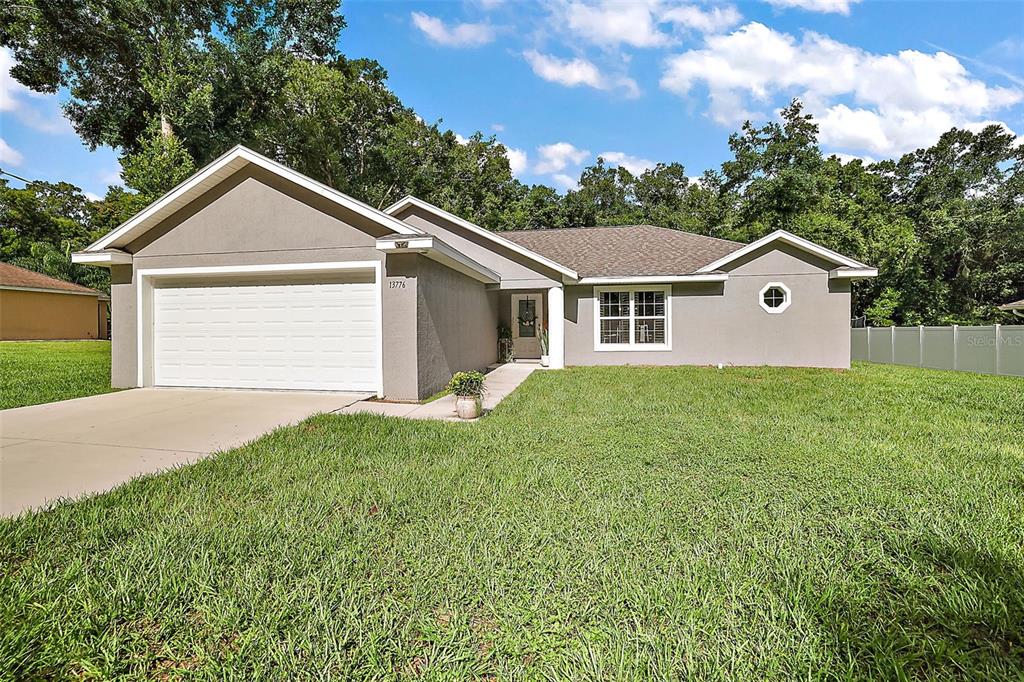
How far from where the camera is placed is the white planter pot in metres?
6.69

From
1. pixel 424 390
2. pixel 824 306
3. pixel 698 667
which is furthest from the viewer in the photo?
pixel 824 306

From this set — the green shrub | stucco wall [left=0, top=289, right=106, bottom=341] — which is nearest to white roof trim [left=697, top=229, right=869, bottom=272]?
the green shrub

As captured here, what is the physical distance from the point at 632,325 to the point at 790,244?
4.82m

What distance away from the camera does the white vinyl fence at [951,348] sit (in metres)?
11.7

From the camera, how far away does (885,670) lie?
1901mm

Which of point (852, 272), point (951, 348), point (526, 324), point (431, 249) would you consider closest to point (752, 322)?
point (852, 272)

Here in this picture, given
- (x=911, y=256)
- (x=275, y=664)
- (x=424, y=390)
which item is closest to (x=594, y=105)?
(x=424, y=390)

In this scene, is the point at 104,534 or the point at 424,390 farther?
the point at 424,390

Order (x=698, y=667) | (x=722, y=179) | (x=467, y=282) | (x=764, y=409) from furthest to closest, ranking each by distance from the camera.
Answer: (x=722, y=179) < (x=467, y=282) < (x=764, y=409) < (x=698, y=667)

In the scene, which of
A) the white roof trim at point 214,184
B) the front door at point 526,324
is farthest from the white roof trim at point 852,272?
the white roof trim at point 214,184

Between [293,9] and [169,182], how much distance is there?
12.1 meters

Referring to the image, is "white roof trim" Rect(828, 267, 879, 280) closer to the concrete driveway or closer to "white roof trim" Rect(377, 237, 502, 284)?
"white roof trim" Rect(377, 237, 502, 284)

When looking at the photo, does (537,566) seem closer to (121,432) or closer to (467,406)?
(467,406)

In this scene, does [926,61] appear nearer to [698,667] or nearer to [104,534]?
[698,667]
